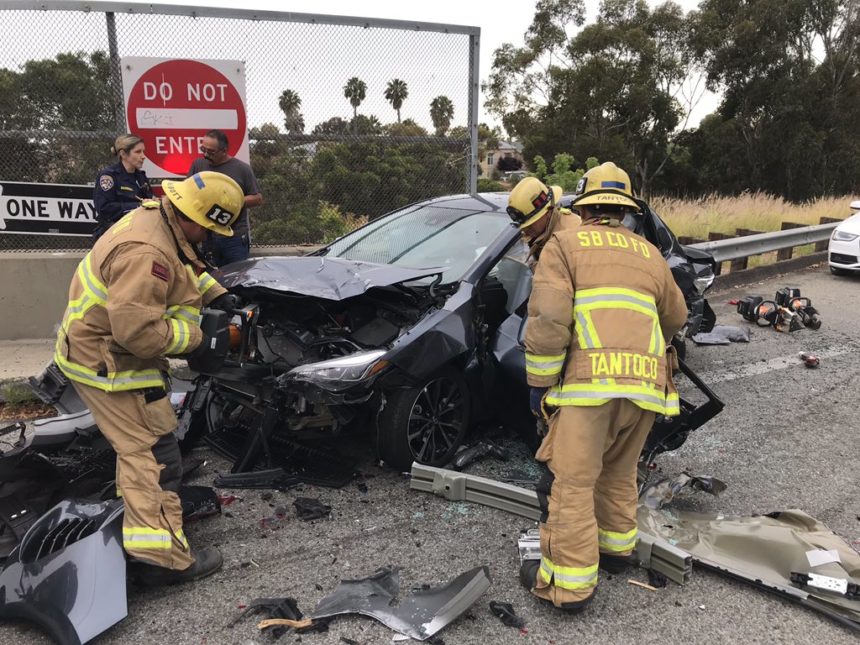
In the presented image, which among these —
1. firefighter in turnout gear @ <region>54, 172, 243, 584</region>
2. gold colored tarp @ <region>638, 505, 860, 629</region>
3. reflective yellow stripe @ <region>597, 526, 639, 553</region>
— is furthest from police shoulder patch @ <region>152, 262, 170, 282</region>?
gold colored tarp @ <region>638, 505, 860, 629</region>

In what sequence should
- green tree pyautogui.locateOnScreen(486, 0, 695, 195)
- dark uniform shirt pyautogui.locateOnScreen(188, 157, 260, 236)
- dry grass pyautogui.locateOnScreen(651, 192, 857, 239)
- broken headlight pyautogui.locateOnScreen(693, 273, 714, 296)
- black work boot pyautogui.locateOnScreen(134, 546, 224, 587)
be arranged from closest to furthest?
black work boot pyautogui.locateOnScreen(134, 546, 224, 587)
broken headlight pyautogui.locateOnScreen(693, 273, 714, 296)
dark uniform shirt pyautogui.locateOnScreen(188, 157, 260, 236)
dry grass pyautogui.locateOnScreen(651, 192, 857, 239)
green tree pyautogui.locateOnScreen(486, 0, 695, 195)

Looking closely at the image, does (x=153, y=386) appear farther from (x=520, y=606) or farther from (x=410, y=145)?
(x=410, y=145)

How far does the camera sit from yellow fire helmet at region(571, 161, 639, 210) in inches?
112

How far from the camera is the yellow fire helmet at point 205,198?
2727 mm

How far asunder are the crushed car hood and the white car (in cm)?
834

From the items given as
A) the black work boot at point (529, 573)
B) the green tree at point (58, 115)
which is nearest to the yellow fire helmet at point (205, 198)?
the black work boot at point (529, 573)

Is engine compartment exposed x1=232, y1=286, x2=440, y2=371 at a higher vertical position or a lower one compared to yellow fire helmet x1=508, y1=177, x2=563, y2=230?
lower

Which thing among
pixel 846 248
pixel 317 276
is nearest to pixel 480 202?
pixel 317 276

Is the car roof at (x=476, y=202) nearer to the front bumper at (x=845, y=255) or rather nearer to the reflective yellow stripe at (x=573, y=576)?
the reflective yellow stripe at (x=573, y=576)

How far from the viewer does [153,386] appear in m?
2.78

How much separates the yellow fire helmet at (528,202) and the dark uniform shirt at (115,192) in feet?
10.7

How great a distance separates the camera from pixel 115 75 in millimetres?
5641

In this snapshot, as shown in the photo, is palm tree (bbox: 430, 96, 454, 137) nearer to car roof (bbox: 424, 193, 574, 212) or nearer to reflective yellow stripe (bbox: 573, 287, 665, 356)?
car roof (bbox: 424, 193, 574, 212)

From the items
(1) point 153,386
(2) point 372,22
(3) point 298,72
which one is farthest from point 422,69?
(1) point 153,386
